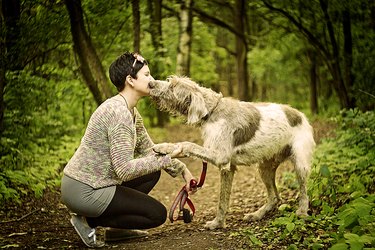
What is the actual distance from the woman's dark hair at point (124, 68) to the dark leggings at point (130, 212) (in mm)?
1068

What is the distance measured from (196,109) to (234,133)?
19.6 inches

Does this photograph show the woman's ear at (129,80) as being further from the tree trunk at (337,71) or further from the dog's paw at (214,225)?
the tree trunk at (337,71)

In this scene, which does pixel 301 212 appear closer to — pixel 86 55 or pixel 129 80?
pixel 129 80

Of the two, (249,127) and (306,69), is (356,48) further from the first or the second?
(306,69)

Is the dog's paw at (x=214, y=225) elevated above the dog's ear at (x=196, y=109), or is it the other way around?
the dog's ear at (x=196, y=109)

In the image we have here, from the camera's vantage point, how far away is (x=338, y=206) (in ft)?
17.2

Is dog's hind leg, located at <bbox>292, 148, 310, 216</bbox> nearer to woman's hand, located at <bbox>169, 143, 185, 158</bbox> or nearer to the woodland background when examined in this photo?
the woodland background

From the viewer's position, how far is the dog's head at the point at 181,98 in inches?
186

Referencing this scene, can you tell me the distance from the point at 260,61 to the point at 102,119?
15914 mm

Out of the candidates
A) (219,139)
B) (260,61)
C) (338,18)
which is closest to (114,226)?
(219,139)

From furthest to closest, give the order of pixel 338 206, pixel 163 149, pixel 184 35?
1. pixel 184 35
2. pixel 338 206
3. pixel 163 149

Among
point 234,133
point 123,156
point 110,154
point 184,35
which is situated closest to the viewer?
point 123,156

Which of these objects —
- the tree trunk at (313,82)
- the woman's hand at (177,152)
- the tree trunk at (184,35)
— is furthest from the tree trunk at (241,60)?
the woman's hand at (177,152)

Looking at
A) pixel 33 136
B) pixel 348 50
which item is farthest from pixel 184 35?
pixel 33 136
